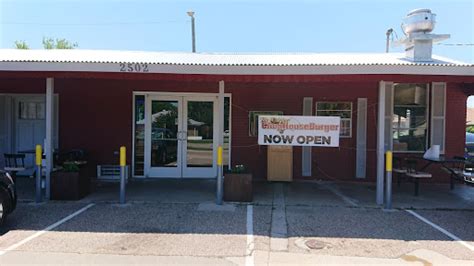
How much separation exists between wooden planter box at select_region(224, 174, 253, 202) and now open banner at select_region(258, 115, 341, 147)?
3.08 feet

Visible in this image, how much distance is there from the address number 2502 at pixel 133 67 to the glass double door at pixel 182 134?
3164 millimetres

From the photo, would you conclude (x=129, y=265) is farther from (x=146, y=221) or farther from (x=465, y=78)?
(x=465, y=78)

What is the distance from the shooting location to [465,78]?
7.49 m

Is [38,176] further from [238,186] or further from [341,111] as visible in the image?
[341,111]

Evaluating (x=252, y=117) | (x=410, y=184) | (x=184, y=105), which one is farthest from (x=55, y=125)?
(x=410, y=184)

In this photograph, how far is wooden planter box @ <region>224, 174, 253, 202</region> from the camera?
7.89 metres

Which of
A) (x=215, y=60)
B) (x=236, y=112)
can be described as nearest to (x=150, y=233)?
(x=215, y=60)

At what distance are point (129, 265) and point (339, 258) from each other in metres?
2.58

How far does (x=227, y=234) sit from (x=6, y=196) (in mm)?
3475

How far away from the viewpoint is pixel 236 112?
10805mm

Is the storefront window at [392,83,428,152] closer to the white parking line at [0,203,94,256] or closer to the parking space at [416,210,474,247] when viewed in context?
the parking space at [416,210,474,247]

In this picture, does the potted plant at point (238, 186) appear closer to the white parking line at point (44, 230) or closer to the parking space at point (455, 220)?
the white parking line at point (44, 230)

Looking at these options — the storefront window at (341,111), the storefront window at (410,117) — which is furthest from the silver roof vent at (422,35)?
the storefront window at (341,111)

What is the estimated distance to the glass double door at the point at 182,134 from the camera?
35.0 feet
